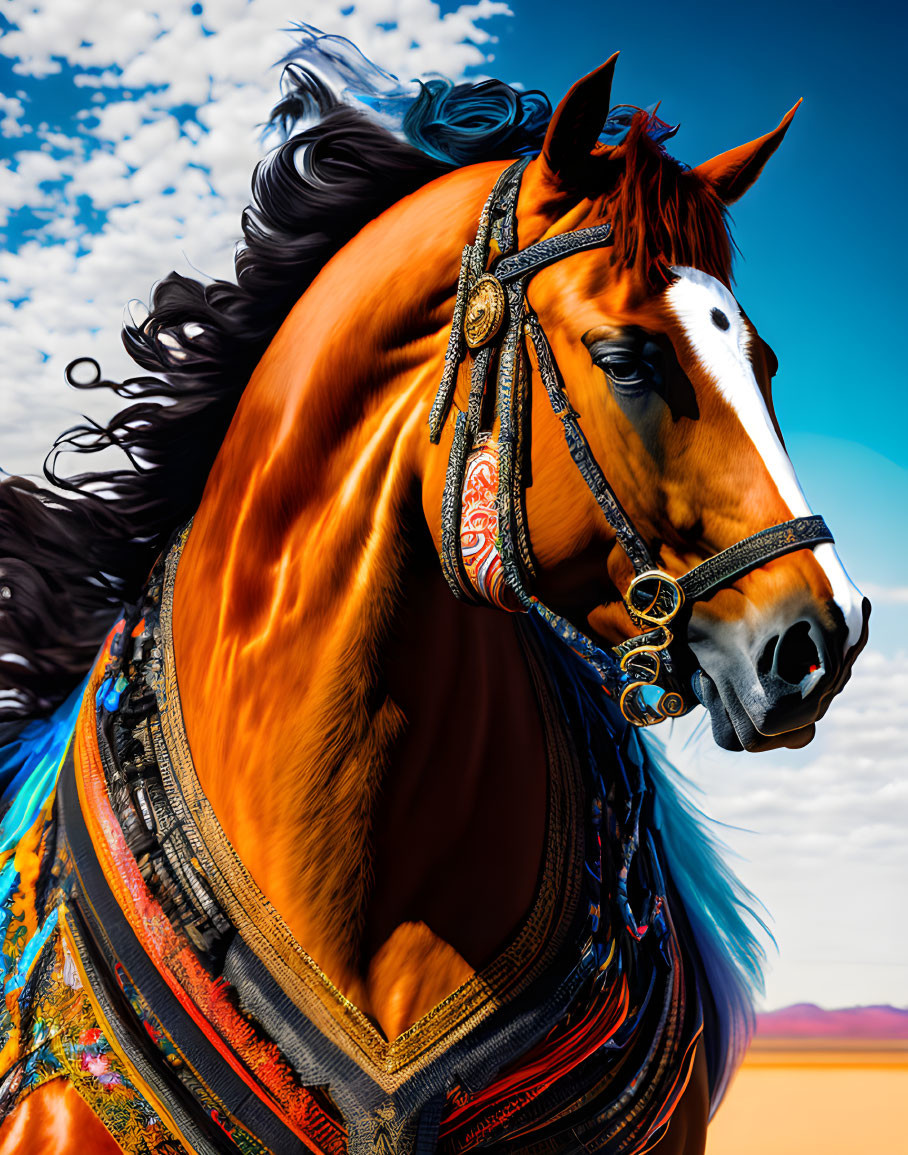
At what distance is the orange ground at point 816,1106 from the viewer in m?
9.93

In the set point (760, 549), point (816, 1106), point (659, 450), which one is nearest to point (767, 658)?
point (760, 549)

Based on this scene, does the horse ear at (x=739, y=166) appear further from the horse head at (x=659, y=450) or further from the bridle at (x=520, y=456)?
the bridle at (x=520, y=456)

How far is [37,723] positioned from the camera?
7.80 ft

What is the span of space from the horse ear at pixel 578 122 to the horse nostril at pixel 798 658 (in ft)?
2.78

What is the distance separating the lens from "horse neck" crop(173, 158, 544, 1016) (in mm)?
1676

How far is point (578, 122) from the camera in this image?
1.56 m

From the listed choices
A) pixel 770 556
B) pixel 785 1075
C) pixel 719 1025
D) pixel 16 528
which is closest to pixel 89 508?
pixel 16 528

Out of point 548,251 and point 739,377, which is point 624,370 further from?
point 548,251

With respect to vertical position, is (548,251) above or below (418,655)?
above

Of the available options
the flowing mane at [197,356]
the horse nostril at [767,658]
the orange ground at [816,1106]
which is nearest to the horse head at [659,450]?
the horse nostril at [767,658]

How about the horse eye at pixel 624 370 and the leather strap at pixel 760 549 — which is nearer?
the leather strap at pixel 760 549

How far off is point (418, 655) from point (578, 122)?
0.92 metres

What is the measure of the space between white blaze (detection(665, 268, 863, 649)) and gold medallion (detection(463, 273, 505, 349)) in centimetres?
28

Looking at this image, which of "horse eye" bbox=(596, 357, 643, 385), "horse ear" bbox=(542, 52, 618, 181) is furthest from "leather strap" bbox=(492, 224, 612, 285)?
"horse eye" bbox=(596, 357, 643, 385)
